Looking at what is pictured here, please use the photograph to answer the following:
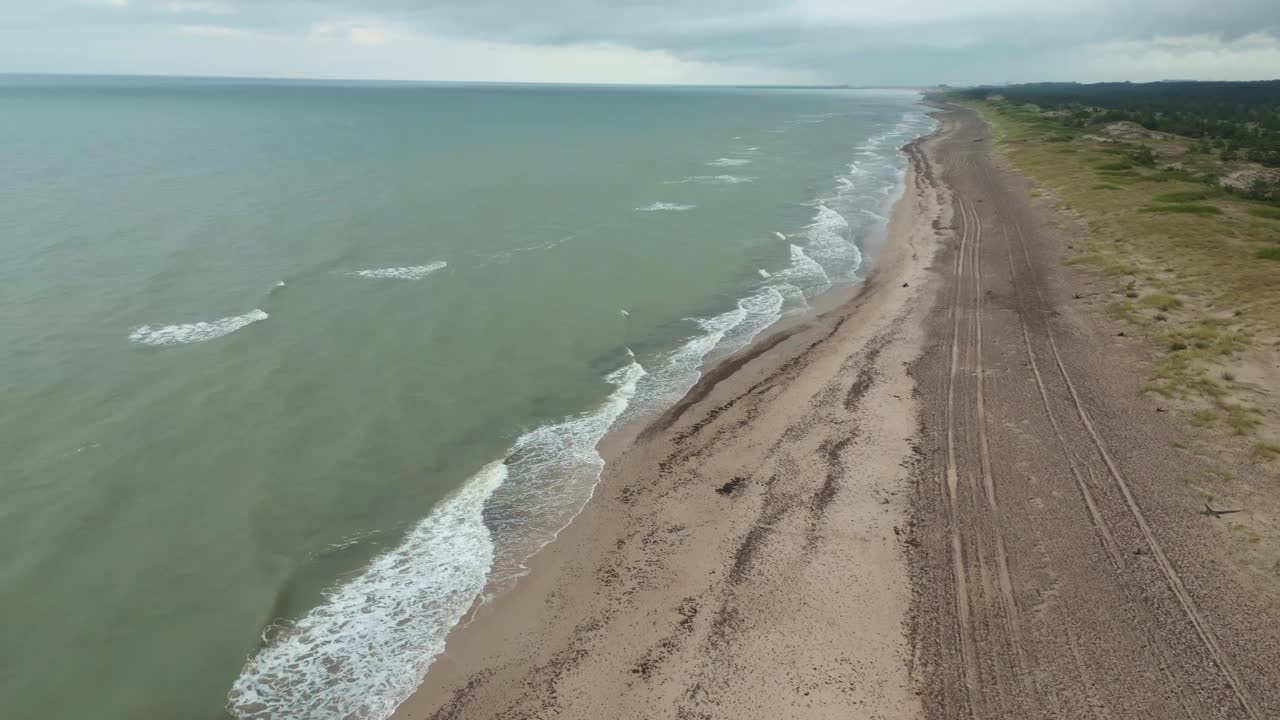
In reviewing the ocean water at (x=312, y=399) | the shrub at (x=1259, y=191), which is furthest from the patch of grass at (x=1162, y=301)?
the shrub at (x=1259, y=191)

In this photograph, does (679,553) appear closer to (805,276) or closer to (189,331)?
(189,331)

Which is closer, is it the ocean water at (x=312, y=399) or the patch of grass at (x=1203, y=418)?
the ocean water at (x=312, y=399)

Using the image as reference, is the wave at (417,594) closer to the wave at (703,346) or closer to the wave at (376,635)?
the wave at (376,635)

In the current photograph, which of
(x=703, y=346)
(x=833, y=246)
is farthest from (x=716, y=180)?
(x=703, y=346)

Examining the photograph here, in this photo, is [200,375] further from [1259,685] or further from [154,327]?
[1259,685]

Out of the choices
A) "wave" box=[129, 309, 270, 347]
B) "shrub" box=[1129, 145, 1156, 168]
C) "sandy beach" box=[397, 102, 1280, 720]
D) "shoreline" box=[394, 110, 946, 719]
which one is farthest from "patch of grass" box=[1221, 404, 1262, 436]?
"shrub" box=[1129, 145, 1156, 168]
